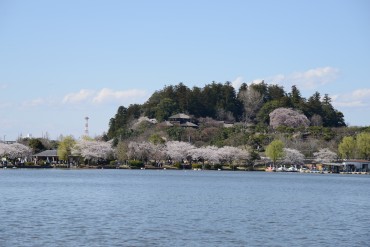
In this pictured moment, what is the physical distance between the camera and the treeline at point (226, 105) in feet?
370

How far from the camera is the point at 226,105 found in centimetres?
11694

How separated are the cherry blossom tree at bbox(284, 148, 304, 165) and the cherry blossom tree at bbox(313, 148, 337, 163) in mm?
2136

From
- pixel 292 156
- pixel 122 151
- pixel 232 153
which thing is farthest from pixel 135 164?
pixel 292 156

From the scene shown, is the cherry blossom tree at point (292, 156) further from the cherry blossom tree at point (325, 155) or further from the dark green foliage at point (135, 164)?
the dark green foliage at point (135, 164)

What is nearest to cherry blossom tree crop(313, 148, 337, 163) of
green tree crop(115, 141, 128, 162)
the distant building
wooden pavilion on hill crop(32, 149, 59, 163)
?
the distant building

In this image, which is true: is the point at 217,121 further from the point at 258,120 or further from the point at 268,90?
the point at 268,90

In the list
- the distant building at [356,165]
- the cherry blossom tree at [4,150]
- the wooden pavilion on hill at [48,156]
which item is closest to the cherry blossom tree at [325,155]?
the distant building at [356,165]

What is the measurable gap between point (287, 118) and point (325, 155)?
674 inches

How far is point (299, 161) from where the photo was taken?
308ft

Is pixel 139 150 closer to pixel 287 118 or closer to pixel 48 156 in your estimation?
pixel 48 156

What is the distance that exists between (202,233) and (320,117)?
302 feet

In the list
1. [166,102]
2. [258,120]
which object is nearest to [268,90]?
[258,120]

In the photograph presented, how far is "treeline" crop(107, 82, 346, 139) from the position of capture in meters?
113

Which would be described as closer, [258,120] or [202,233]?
[202,233]
